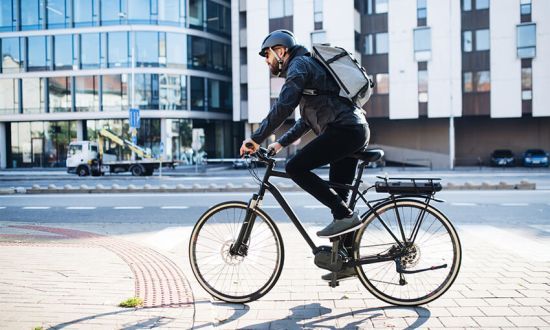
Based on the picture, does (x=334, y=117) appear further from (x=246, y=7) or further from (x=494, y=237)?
Result: (x=246, y=7)

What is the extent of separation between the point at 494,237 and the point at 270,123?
4.76 metres

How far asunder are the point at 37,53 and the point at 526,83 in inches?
1606

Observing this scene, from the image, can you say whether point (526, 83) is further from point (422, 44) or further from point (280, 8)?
point (280, 8)

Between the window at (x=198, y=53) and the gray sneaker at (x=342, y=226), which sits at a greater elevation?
the window at (x=198, y=53)

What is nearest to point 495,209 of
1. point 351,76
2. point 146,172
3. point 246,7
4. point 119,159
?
point 351,76

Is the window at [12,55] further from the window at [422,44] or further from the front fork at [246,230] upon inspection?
the front fork at [246,230]

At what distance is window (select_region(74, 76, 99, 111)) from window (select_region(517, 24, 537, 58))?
34.1m

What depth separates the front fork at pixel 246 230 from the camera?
411 cm

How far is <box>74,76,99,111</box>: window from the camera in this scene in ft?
147

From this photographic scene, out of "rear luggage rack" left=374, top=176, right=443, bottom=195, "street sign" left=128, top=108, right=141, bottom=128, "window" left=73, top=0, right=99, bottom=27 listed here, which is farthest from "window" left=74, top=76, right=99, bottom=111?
"rear luggage rack" left=374, top=176, right=443, bottom=195

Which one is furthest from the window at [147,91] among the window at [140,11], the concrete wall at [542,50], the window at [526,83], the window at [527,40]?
the concrete wall at [542,50]

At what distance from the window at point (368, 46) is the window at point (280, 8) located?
6.41 m

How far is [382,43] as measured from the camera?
40219mm

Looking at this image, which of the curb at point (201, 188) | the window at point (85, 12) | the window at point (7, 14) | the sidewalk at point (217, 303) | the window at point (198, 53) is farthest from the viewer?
the window at point (7, 14)
